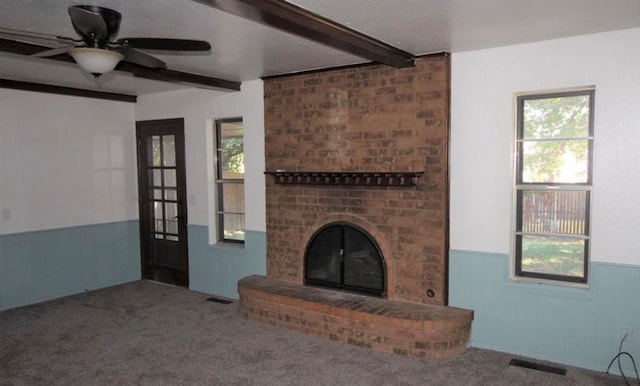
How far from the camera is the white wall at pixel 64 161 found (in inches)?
191

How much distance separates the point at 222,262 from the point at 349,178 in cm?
202

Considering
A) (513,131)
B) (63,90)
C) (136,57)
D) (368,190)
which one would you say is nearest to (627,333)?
(513,131)

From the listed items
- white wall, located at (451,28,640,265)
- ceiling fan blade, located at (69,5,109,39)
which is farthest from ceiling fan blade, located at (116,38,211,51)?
white wall, located at (451,28,640,265)

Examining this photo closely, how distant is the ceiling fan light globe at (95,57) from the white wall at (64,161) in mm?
3131

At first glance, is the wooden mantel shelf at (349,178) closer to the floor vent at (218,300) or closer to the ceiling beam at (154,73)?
the ceiling beam at (154,73)

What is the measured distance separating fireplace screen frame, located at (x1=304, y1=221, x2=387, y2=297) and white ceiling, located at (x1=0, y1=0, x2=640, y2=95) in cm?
154

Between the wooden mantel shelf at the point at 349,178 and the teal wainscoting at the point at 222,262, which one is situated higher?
the wooden mantel shelf at the point at 349,178

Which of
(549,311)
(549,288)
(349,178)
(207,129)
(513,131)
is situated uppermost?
(207,129)

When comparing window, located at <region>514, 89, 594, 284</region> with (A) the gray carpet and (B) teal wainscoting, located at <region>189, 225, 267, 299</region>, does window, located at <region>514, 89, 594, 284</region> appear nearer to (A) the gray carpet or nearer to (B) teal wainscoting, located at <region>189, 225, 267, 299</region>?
(A) the gray carpet

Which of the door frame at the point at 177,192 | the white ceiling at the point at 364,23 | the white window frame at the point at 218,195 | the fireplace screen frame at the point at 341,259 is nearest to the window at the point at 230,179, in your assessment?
the white window frame at the point at 218,195

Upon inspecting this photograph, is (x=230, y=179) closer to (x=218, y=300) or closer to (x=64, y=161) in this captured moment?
(x=218, y=300)

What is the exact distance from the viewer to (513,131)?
11.7 ft

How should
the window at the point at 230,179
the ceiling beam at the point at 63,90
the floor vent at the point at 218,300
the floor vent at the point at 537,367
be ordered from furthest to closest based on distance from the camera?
the window at the point at 230,179, the floor vent at the point at 218,300, the ceiling beam at the point at 63,90, the floor vent at the point at 537,367

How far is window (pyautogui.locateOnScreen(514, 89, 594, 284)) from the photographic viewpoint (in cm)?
340
